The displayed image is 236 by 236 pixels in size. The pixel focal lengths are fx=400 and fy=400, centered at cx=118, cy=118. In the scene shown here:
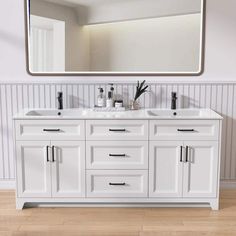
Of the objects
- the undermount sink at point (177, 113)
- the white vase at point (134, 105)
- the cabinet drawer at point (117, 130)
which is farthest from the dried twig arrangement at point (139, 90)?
the cabinet drawer at point (117, 130)

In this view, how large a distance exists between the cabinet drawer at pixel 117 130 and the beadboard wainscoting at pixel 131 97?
1.77 ft

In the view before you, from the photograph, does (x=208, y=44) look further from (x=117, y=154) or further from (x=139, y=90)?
(x=117, y=154)

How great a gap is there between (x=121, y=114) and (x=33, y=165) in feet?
2.70

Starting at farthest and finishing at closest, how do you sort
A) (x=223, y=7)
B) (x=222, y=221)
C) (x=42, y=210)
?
(x=223, y=7), (x=42, y=210), (x=222, y=221)

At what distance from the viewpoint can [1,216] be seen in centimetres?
314

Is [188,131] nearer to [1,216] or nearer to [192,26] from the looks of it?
[192,26]

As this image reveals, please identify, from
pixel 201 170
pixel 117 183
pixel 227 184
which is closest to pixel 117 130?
pixel 117 183

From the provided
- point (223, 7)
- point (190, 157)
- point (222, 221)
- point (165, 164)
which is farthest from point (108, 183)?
point (223, 7)

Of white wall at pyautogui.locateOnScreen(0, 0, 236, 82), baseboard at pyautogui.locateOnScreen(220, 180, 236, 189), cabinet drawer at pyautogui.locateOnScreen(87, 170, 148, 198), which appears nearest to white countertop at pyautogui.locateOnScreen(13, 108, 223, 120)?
white wall at pyautogui.locateOnScreen(0, 0, 236, 82)

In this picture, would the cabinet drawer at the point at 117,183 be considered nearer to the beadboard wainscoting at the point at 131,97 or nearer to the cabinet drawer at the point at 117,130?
the cabinet drawer at the point at 117,130

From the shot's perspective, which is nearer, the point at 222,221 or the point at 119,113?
the point at 222,221

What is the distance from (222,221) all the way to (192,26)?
5.54 feet

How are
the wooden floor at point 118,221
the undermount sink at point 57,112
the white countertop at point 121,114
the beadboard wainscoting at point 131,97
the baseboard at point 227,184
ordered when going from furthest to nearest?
the baseboard at point 227,184
the beadboard wainscoting at point 131,97
the undermount sink at point 57,112
the white countertop at point 121,114
the wooden floor at point 118,221

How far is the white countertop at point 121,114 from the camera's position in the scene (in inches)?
124
